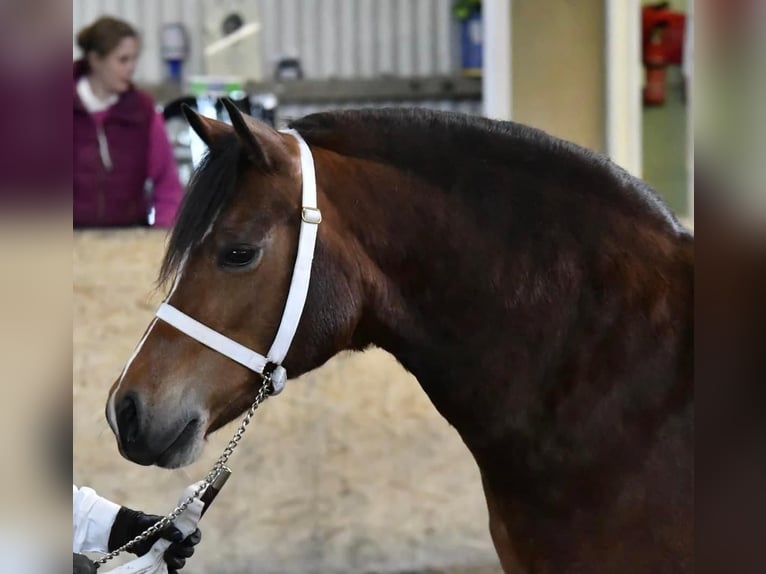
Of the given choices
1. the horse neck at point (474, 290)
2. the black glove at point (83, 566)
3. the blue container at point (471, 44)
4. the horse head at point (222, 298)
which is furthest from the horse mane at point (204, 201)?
the blue container at point (471, 44)

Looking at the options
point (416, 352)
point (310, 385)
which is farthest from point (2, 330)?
point (310, 385)

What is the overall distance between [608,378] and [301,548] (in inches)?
58.1

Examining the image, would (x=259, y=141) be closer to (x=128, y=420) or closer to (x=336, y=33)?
(x=128, y=420)

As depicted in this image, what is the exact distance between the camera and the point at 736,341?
1.84 feet

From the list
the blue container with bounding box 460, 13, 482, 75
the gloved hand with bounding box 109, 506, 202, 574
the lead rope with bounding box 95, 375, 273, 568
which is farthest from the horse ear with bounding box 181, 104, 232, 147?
the blue container with bounding box 460, 13, 482, 75

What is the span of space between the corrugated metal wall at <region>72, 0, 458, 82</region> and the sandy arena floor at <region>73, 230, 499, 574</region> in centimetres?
107

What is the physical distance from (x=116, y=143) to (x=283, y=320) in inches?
46.8

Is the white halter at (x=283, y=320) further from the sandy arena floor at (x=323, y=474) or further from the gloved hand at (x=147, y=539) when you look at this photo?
the sandy arena floor at (x=323, y=474)

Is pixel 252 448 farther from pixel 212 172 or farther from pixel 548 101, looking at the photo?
pixel 212 172

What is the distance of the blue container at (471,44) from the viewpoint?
288 centimetres

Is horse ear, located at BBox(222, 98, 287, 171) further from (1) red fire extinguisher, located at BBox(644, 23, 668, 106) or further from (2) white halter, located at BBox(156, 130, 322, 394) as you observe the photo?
(1) red fire extinguisher, located at BBox(644, 23, 668, 106)

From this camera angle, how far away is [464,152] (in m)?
0.94

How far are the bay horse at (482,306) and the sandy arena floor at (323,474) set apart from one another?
126cm

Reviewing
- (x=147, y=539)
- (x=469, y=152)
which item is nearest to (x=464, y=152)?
(x=469, y=152)
